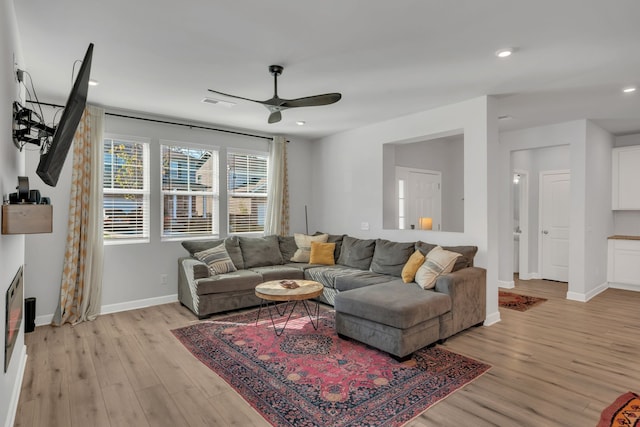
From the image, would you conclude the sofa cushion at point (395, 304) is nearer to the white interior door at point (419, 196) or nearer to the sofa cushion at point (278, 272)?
the sofa cushion at point (278, 272)

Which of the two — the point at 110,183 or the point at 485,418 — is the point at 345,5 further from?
the point at 110,183

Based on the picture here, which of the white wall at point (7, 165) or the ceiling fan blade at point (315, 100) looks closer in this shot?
the white wall at point (7, 165)

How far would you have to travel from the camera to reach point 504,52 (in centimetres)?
291

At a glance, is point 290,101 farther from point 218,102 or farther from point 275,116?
point 218,102

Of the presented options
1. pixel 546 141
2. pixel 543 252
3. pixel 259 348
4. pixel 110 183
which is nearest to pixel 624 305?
pixel 543 252

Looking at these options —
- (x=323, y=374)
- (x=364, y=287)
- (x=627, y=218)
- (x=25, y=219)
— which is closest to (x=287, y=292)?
(x=364, y=287)

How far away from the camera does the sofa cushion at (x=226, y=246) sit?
4.95 meters

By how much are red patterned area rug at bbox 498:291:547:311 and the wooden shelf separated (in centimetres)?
508

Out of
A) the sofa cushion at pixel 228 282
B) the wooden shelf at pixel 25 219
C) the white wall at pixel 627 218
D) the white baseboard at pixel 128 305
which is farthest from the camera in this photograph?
the white wall at pixel 627 218

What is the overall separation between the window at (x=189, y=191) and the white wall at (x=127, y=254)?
123 millimetres

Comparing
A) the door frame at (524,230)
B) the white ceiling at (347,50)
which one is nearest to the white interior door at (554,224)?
the door frame at (524,230)

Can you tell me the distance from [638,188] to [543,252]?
173 cm

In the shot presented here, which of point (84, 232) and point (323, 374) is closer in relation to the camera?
point (323, 374)

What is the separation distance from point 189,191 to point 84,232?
1.46 m
